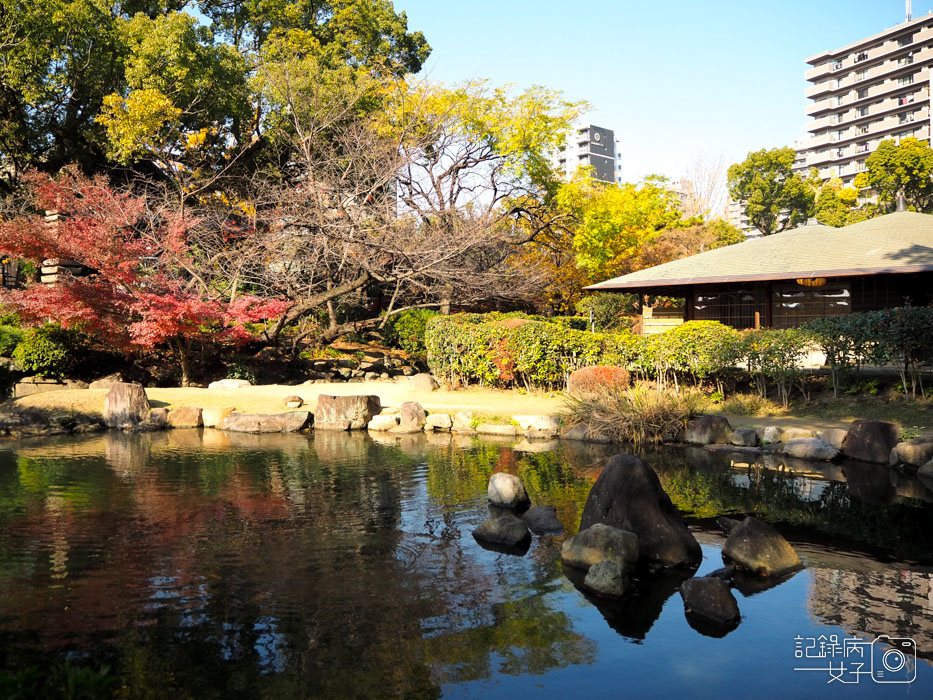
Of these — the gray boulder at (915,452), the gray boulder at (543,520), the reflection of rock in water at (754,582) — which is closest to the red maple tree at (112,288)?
the gray boulder at (543,520)

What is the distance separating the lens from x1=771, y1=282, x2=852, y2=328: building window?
1939cm

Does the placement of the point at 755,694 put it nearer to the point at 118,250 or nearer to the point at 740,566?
the point at 740,566

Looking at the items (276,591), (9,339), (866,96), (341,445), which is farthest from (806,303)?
(866,96)

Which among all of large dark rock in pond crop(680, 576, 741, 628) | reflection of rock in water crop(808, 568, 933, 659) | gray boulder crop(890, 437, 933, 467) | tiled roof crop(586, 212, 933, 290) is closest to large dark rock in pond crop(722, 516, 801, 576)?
reflection of rock in water crop(808, 568, 933, 659)

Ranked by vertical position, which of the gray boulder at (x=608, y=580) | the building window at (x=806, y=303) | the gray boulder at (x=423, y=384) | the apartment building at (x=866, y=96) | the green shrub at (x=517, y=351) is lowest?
the gray boulder at (x=608, y=580)

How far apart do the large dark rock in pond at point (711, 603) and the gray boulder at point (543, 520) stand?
1899 mm

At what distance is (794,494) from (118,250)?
1383 cm

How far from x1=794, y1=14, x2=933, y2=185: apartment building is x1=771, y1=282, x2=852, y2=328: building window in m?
58.1

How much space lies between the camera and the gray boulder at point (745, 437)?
1064 cm

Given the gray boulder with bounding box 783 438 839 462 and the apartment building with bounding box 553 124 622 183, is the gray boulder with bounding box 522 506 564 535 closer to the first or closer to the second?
the gray boulder with bounding box 783 438 839 462

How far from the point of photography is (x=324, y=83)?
21.8 m

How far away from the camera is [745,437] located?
10680mm

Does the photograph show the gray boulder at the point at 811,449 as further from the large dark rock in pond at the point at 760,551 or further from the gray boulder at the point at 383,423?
the gray boulder at the point at 383,423

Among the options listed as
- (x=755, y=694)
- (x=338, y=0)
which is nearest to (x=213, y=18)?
(x=338, y=0)
